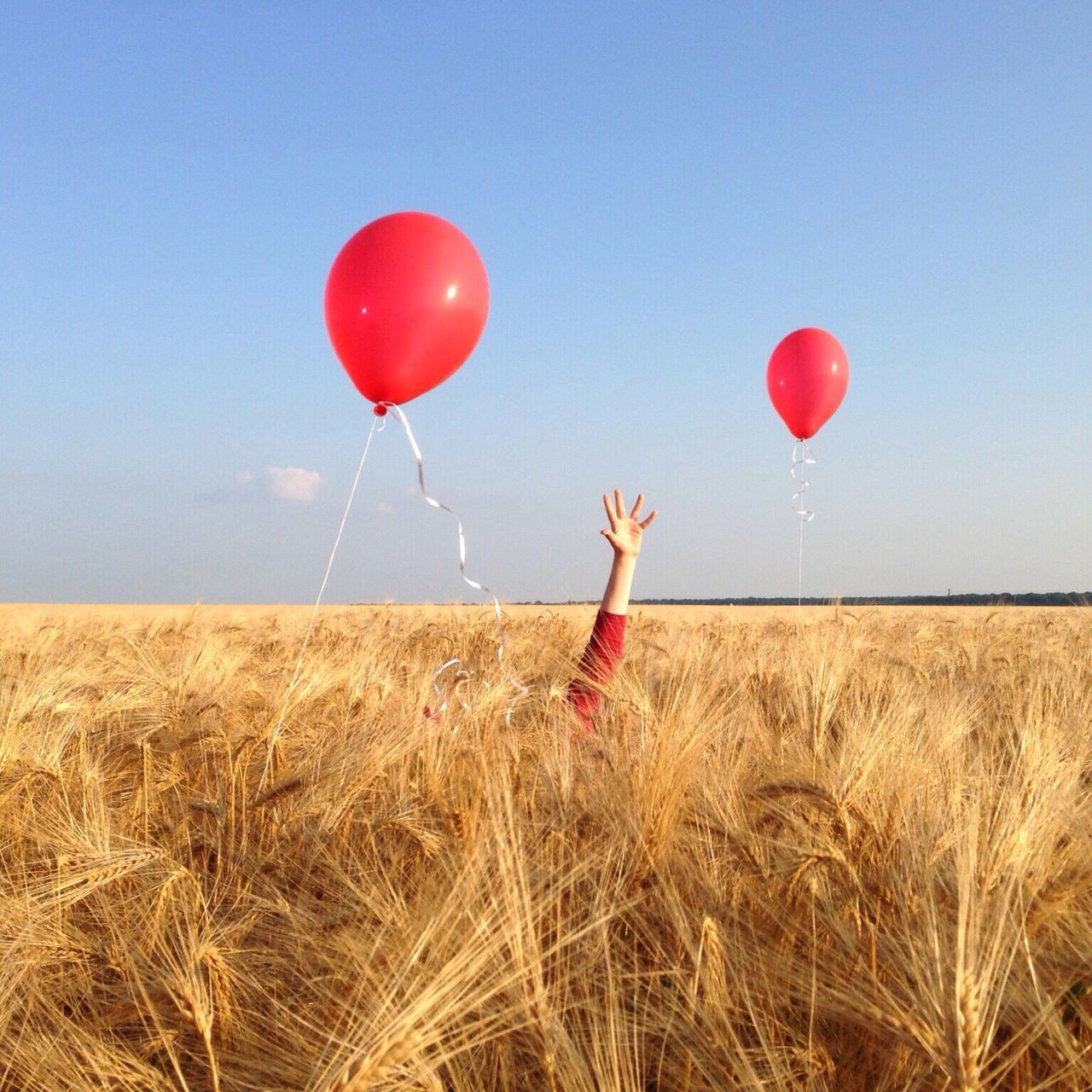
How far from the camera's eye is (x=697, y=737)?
6.54ft

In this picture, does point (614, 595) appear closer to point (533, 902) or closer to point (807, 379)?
point (533, 902)

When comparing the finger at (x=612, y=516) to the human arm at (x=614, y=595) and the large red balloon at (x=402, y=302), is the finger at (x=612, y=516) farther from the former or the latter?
the large red balloon at (x=402, y=302)

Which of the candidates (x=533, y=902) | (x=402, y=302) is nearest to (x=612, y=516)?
(x=402, y=302)

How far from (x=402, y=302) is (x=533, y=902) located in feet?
10.2

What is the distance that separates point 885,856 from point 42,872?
196 cm

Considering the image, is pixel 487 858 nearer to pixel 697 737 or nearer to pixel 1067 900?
pixel 697 737

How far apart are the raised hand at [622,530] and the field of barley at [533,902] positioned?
874mm

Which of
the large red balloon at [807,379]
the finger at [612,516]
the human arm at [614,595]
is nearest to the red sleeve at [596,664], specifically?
the human arm at [614,595]

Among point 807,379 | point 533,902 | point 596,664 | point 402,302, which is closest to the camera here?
point 533,902

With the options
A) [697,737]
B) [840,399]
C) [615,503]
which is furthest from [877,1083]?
[840,399]

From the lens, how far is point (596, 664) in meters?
3.45

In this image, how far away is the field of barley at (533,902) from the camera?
1.19 m

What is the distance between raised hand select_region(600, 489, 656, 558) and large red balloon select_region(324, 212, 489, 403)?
1176 mm

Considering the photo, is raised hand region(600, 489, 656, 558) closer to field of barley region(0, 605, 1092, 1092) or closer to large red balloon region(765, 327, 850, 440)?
field of barley region(0, 605, 1092, 1092)
